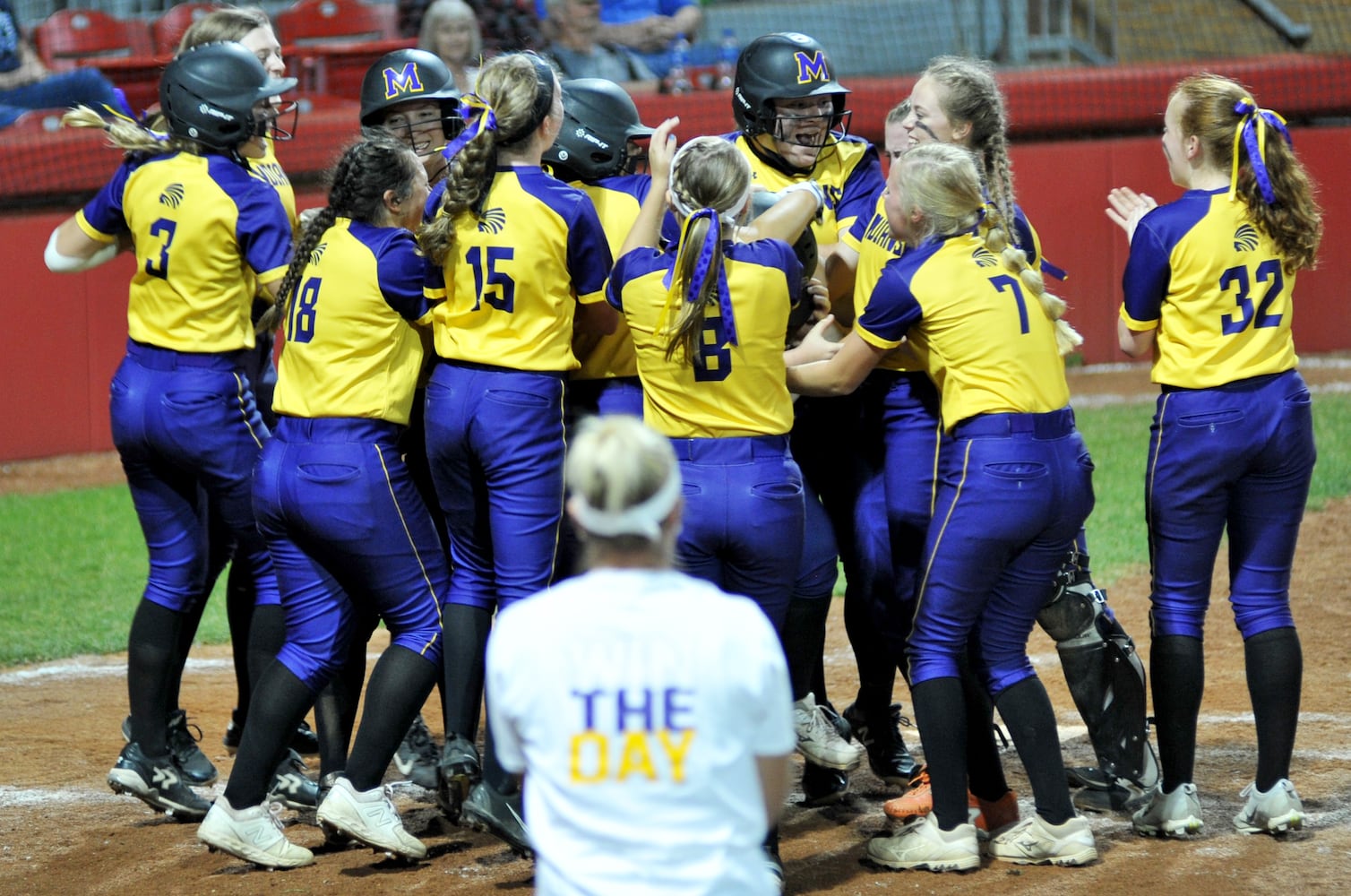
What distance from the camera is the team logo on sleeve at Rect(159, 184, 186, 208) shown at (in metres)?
4.87

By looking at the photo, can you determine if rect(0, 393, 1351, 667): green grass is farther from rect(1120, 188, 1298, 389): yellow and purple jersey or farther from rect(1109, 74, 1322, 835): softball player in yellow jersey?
→ rect(1120, 188, 1298, 389): yellow and purple jersey

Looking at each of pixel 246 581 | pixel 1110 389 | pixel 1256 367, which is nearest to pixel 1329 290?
pixel 1110 389

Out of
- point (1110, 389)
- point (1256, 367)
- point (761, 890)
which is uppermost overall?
point (1256, 367)

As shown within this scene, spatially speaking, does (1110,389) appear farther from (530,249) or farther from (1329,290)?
(530,249)

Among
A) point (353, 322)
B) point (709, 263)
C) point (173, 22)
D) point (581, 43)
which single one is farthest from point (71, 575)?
point (581, 43)

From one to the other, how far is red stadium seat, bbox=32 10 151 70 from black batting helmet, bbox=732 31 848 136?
9070mm

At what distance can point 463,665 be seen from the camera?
4.61m

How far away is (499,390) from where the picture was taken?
175 inches

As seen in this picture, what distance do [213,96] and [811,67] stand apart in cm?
192

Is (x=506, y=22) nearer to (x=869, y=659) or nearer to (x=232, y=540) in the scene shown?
(x=232, y=540)

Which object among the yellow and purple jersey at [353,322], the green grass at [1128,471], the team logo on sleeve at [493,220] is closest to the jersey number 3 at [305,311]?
the yellow and purple jersey at [353,322]

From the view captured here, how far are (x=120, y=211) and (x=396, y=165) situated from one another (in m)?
1.14

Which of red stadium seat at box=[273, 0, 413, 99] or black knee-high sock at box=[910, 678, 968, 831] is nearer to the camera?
black knee-high sock at box=[910, 678, 968, 831]

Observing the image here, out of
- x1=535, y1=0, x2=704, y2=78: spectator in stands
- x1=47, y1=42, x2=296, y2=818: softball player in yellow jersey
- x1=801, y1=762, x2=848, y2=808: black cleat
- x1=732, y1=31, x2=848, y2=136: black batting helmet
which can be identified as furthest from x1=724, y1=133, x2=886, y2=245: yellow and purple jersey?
x1=535, y1=0, x2=704, y2=78: spectator in stands
